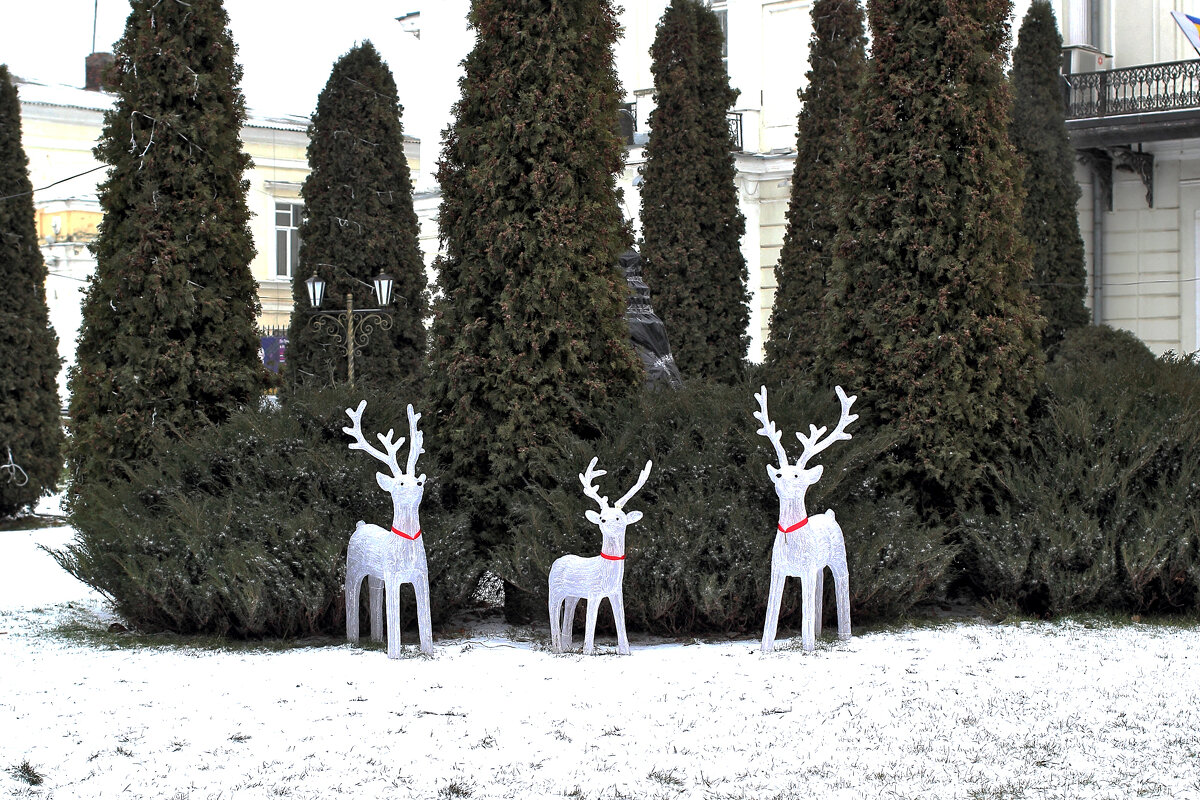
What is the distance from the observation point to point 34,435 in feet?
44.9

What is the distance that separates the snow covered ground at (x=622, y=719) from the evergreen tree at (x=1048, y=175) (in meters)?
9.26

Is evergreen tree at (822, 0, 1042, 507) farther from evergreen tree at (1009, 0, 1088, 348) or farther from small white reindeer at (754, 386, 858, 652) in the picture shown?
evergreen tree at (1009, 0, 1088, 348)

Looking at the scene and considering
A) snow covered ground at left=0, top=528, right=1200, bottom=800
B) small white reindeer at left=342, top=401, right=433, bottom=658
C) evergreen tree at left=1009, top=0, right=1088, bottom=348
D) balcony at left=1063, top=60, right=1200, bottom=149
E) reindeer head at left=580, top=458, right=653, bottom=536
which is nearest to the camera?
snow covered ground at left=0, top=528, right=1200, bottom=800

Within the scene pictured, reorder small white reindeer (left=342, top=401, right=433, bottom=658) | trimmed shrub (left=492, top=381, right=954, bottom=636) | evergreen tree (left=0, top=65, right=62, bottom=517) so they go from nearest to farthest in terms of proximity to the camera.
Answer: small white reindeer (left=342, top=401, right=433, bottom=658), trimmed shrub (left=492, top=381, right=954, bottom=636), evergreen tree (left=0, top=65, right=62, bottom=517)

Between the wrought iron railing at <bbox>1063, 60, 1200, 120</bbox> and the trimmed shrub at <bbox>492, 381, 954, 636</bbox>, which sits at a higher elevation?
the wrought iron railing at <bbox>1063, 60, 1200, 120</bbox>

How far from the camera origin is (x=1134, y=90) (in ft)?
54.6

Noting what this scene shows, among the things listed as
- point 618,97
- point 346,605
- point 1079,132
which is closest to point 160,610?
point 346,605

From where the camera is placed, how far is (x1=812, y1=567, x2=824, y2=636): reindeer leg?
6732 mm

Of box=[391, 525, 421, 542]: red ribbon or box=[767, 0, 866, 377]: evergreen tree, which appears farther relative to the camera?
box=[767, 0, 866, 377]: evergreen tree

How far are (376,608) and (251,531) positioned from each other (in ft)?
2.58

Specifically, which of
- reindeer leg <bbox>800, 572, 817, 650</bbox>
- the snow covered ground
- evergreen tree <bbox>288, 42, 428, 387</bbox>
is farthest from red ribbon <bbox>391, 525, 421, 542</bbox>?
evergreen tree <bbox>288, 42, 428, 387</bbox>

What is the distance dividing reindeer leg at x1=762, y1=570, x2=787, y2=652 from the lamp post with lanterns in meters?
8.75

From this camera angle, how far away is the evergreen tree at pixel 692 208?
14656 mm

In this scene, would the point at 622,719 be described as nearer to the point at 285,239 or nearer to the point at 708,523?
the point at 708,523
